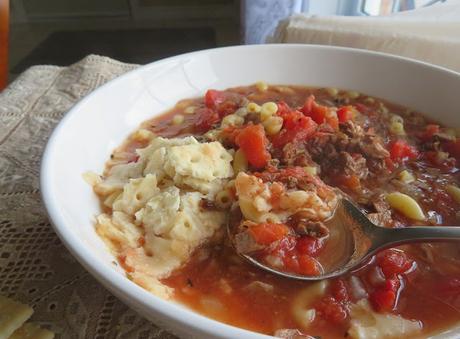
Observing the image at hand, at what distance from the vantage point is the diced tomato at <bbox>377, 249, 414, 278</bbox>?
1.36m

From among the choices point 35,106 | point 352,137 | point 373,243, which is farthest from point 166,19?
point 373,243

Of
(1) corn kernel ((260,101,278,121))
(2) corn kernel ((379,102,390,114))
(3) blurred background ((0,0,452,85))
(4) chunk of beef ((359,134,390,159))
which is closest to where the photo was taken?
(4) chunk of beef ((359,134,390,159))

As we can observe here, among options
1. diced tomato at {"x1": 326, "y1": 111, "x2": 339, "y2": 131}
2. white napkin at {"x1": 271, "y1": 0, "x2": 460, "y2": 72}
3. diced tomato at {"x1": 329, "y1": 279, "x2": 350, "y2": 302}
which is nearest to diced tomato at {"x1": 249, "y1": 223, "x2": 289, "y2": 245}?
diced tomato at {"x1": 329, "y1": 279, "x2": 350, "y2": 302}

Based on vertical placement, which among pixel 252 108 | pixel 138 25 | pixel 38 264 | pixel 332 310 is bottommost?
pixel 138 25

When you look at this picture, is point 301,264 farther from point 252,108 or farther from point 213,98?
point 213,98

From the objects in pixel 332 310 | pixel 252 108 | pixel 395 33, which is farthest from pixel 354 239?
pixel 395 33

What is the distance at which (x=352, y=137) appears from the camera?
186 cm

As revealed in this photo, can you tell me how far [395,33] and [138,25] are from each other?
5.81 metres

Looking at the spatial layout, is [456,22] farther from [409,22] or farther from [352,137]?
[352,137]

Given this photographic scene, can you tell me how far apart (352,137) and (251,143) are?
1.43ft

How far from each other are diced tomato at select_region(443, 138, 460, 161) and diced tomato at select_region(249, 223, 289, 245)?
35.0 inches

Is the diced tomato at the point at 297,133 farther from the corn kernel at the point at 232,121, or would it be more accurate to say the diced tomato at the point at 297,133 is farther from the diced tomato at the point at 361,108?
the diced tomato at the point at 361,108

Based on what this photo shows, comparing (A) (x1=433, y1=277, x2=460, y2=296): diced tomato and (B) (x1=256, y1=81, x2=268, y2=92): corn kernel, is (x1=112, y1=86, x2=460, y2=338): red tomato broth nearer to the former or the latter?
(A) (x1=433, y1=277, x2=460, y2=296): diced tomato

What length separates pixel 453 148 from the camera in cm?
186
